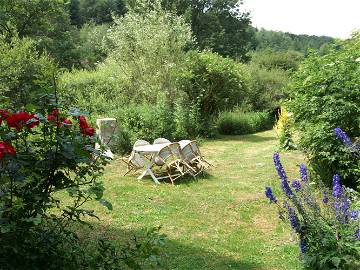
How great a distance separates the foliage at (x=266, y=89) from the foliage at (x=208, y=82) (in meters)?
5.21

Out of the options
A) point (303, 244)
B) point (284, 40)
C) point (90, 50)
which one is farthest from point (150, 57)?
point (284, 40)

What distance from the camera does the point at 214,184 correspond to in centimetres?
821

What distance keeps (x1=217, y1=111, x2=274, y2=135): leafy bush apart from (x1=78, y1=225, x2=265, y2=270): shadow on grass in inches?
498

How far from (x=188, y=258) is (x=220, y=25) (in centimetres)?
3513

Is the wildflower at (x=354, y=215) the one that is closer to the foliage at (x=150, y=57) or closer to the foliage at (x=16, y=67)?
the foliage at (x=150, y=57)

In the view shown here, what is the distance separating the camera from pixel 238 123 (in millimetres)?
17766

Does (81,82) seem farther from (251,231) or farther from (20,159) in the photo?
(20,159)

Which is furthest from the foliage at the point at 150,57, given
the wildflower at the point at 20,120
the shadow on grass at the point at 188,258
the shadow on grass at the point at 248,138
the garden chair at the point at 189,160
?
the wildflower at the point at 20,120

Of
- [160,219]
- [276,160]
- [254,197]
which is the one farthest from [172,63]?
[276,160]

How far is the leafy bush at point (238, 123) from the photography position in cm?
1753

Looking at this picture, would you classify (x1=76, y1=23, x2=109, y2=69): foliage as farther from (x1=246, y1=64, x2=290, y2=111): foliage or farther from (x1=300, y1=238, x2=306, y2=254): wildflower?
(x1=300, y1=238, x2=306, y2=254): wildflower

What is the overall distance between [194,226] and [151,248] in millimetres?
3161

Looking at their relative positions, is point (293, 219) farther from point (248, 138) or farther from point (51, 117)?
point (248, 138)

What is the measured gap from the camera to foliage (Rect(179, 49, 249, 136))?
50.6 feet
